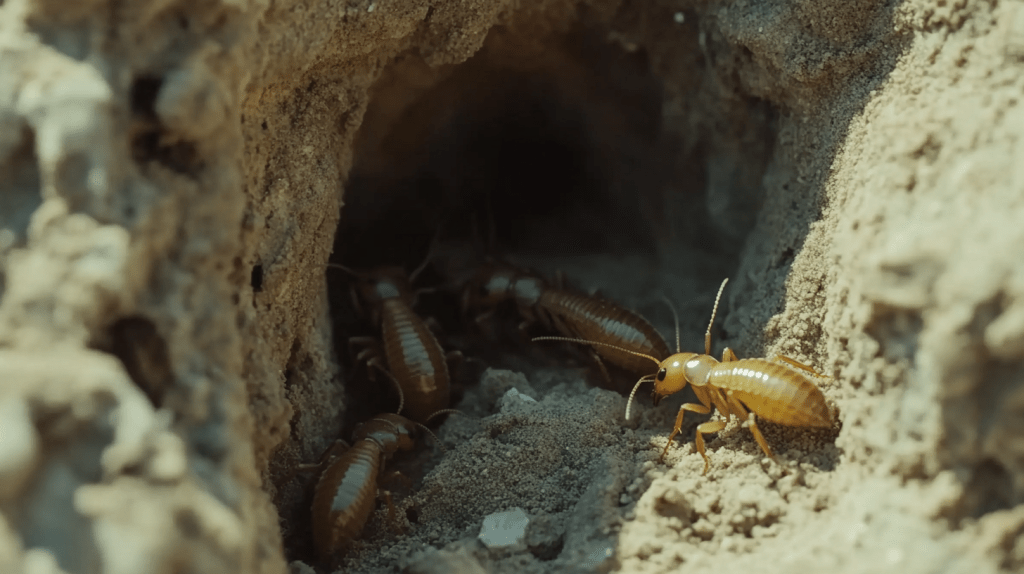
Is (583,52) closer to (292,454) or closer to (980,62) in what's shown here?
(980,62)

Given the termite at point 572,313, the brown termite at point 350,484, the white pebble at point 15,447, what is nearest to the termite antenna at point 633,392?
the termite at point 572,313

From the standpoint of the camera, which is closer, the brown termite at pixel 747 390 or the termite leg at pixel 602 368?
the brown termite at pixel 747 390

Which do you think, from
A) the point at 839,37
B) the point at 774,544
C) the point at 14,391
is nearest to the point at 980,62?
the point at 839,37

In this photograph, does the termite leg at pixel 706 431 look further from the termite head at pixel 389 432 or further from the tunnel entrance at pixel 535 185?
the termite head at pixel 389 432

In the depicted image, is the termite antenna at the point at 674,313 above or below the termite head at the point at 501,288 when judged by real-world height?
above

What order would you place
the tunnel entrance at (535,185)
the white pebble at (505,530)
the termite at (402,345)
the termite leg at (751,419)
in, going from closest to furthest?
the white pebble at (505,530) → the termite leg at (751,419) → the termite at (402,345) → the tunnel entrance at (535,185)

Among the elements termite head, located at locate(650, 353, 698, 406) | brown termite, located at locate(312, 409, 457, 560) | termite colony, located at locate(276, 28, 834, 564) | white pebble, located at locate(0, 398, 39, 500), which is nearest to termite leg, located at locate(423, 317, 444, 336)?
termite colony, located at locate(276, 28, 834, 564)
